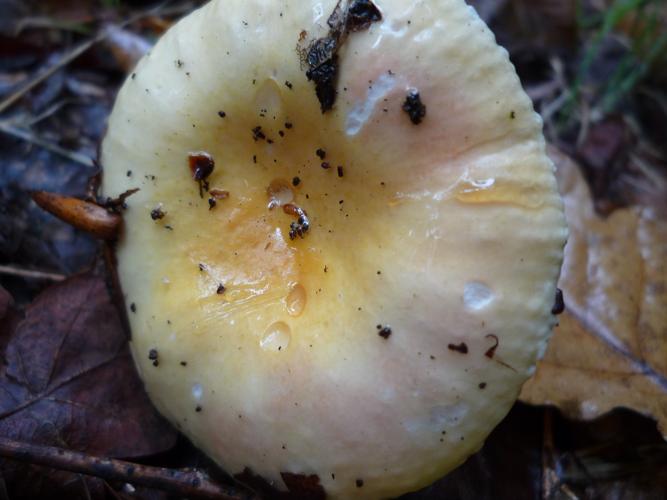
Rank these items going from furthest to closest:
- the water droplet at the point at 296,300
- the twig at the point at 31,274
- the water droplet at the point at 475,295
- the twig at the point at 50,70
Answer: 1. the twig at the point at 50,70
2. the twig at the point at 31,274
3. the water droplet at the point at 296,300
4. the water droplet at the point at 475,295

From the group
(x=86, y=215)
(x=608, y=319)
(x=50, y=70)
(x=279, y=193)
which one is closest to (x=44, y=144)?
(x=50, y=70)

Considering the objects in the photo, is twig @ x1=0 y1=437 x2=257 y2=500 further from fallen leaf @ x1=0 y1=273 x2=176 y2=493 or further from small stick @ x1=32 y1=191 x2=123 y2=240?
small stick @ x1=32 y1=191 x2=123 y2=240

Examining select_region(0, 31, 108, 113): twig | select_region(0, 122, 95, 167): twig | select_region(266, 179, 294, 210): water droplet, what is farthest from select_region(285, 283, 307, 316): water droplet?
select_region(0, 31, 108, 113): twig

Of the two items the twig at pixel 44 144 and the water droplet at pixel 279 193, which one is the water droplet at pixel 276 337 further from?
the twig at pixel 44 144

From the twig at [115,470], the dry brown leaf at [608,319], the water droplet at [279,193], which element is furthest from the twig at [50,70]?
the dry brown leaf at [608,319]

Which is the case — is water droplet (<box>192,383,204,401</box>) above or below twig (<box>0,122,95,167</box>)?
below
